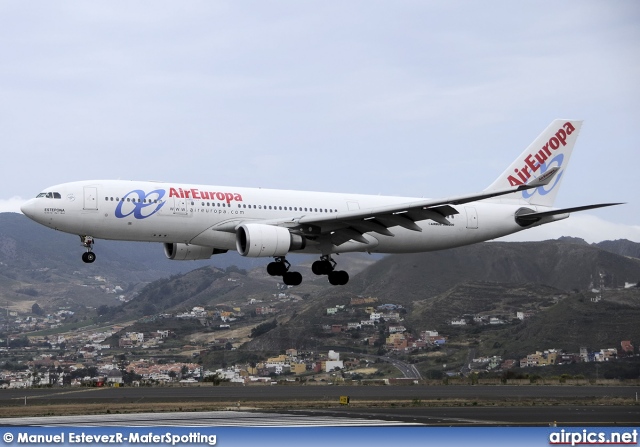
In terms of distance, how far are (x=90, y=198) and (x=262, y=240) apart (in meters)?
8.50

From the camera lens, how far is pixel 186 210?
52500mm

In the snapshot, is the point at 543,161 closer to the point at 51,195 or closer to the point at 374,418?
the point at 374,418

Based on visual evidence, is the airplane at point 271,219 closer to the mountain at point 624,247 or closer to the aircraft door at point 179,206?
the aircraft door at point 179,206

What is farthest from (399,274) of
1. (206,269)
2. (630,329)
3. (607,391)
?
(206,269)

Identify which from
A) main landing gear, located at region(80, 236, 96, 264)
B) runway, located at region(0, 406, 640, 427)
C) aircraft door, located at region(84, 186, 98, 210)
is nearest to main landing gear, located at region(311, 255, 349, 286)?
runway, located at region(0, 406, 640, 427)

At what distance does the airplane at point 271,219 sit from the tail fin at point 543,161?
2310mm

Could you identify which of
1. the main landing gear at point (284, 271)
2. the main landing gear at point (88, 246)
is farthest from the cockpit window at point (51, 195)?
the main landing gear at point (284, 271)

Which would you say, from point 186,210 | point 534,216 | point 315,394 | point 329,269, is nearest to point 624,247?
point 534,216

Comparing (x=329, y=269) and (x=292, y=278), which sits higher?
(x=329, y=269)

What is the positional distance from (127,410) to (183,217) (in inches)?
427

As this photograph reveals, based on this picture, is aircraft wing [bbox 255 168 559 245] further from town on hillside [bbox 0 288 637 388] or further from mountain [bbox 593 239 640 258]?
mountain [bbox 593 239 640 258]

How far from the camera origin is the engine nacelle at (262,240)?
51719 mm

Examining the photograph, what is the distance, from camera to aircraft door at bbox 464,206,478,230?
198 ft

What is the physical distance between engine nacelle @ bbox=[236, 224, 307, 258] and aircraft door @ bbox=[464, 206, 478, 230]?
12196mm
